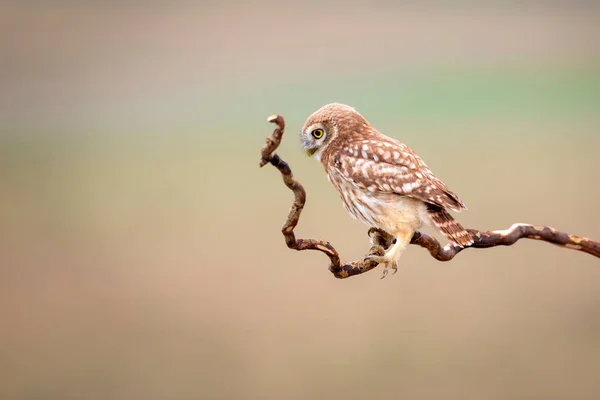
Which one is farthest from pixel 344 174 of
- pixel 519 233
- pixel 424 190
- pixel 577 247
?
pixel 577 247

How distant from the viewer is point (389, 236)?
7.70ft

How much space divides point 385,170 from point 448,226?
0.96ft

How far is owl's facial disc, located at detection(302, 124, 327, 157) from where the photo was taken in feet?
6.89

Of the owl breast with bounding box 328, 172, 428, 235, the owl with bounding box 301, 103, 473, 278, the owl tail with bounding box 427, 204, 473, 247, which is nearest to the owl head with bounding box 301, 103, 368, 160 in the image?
the owl with bounding box 301, 103, 473, 278

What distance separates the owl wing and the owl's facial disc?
7 cm

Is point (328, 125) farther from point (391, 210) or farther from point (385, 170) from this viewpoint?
point (391, 210)

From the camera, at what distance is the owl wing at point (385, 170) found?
2.05 metres

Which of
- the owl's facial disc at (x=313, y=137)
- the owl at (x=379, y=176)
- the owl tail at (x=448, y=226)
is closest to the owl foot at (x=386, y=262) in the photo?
the owl at (x=379, y=176)

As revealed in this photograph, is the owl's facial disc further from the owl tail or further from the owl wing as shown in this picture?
the owl tail

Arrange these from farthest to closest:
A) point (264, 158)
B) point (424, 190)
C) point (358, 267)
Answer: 1. point (424, 190)
2. point (358, 267)
3. point (264, 158)

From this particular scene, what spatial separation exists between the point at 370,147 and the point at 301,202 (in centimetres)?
69

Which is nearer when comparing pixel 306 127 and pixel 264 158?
pixel 264 158

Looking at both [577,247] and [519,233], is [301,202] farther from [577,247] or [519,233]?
[577,247]

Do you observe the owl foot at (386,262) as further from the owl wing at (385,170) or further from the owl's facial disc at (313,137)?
the owl's facial disc at (313,137)
